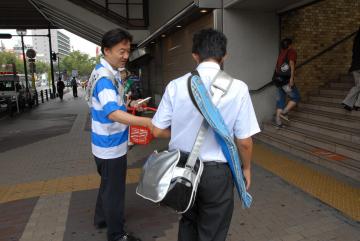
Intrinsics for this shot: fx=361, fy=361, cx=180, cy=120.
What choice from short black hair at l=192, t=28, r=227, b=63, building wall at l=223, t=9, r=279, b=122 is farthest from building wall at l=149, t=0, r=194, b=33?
short black hair at l=192, t=28, r=227, b=63

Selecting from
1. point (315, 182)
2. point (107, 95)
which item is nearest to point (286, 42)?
point (315, 182)

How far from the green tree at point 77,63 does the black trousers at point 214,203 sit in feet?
309

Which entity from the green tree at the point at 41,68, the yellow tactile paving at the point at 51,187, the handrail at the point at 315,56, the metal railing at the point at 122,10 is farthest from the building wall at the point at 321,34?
the green tree at the point at 41,68

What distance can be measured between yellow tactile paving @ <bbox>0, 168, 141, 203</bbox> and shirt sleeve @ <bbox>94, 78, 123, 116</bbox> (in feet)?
8.50

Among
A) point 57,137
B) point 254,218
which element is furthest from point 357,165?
point 57,137

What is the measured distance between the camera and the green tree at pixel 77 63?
310ft

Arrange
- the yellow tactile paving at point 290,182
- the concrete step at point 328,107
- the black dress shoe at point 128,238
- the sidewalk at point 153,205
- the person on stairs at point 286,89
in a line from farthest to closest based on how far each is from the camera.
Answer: the person on stairs at point 286,89
the concrete step at point 328,107
the yellow tactile paving at point 290,182
the sidewalk at point 153,205
the black dress shoe at point 128,238

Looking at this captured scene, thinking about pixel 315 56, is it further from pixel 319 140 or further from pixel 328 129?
pixel 319 140

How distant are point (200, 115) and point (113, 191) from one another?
57.6 inches

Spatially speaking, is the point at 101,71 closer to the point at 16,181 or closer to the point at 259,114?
the point at 16,181

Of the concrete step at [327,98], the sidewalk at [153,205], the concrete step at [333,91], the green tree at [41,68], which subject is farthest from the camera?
the green tree at [41,68]

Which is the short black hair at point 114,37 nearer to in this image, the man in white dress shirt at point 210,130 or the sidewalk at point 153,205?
the man in white dress shirt at point 210,130

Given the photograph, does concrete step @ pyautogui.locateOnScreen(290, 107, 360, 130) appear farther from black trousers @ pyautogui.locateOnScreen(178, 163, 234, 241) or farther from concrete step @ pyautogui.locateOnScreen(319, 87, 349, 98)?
black trousers @ pyautogui.locateOnScreen(178, 163, 234, 241)

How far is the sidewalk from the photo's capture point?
369cm
